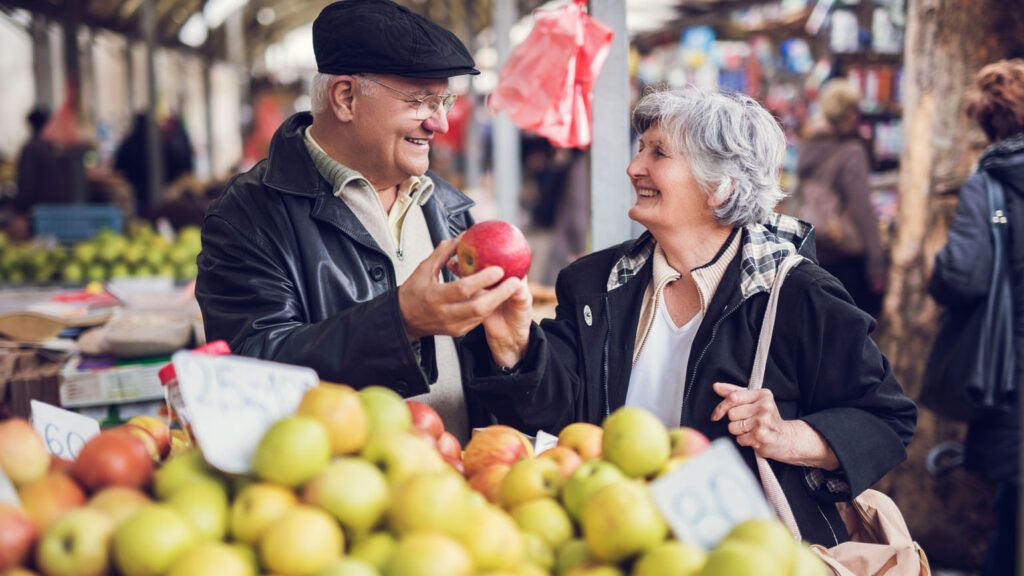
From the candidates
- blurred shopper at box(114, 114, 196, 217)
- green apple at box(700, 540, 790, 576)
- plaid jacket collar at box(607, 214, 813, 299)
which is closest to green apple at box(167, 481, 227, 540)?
green apple at box(700, 540, 790, 576)

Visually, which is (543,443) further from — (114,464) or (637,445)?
(114,464)

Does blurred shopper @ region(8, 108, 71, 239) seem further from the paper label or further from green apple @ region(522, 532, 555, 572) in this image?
green apple @ region(522, 532, 555, 572)

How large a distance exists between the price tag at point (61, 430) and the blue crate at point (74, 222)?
489 centimetres

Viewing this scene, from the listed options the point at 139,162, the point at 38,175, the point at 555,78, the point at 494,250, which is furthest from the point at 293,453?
the point at 139,162

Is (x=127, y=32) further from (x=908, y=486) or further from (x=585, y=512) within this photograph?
(x=585, y=512)

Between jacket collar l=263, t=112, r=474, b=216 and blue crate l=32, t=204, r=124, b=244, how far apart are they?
4332mm

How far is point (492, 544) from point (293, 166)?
4.54 feet

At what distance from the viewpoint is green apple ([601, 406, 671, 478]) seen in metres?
1.59

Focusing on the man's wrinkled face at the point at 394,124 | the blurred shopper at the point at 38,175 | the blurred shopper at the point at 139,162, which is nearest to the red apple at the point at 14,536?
the man's wrinkled face at the point at 394,124

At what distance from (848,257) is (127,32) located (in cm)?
1378

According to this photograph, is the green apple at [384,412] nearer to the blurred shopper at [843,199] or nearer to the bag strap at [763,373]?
the bag strap at [763,373]

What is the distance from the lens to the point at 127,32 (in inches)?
619

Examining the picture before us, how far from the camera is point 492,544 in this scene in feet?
4.29

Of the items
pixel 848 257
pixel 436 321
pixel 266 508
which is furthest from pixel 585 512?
pixel 848 257
